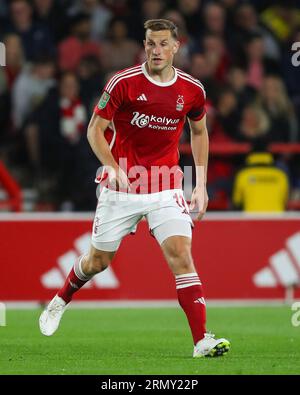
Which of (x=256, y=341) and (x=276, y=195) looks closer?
Answer: (x=256, y=341)

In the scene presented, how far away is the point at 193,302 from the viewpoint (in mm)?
9078

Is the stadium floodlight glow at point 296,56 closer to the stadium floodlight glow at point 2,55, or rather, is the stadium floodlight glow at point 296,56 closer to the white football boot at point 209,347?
the stadium floodlight glow at point 2,55

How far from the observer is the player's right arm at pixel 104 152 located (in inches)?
360

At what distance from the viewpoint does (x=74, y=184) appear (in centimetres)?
1594

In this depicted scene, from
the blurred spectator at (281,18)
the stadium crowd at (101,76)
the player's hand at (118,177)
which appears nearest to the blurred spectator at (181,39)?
the stadium crowd at (101,76)

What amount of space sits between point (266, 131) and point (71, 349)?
743cm

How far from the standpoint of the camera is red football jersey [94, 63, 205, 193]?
931cm

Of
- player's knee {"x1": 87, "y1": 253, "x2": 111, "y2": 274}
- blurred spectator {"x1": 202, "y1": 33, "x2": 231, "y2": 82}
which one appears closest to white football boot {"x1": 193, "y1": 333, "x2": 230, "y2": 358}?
player's knee {"x1": 87, "y1": 253, "x2": 111, "y2": 274}

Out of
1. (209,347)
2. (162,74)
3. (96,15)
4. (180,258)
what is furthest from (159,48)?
(96,15)

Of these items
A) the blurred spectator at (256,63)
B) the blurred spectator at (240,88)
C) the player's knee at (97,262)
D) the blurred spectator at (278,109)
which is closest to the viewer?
the player's knee at (97,262)

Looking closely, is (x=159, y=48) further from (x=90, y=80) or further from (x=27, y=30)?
(x=27, y=30)

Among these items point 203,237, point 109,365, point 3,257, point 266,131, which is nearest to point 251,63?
point 266,131

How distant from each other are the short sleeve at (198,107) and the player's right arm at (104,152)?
0.69 meters

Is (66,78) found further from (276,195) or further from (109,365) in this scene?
(109,365)
